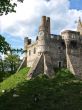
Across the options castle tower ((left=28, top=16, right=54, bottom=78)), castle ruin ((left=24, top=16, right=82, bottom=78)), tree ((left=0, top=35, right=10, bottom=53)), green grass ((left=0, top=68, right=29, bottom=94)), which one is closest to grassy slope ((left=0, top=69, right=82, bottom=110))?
green grass ((left=0, top=68, right=29, bottom=94))

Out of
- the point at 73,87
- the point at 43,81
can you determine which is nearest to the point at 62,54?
the point at 43,81

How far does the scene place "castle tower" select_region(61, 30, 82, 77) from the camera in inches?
2781

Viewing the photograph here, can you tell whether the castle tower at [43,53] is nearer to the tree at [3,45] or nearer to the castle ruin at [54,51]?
the castle ruin at [54,51]

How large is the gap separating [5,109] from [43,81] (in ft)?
65.8

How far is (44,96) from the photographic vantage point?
156ft

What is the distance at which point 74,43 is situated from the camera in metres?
72.2

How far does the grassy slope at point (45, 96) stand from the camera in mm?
41719

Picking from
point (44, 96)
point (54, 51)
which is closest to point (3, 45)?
point (44, 96)

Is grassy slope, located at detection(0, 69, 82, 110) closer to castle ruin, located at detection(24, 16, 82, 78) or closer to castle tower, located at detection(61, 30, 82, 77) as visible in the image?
castle ruin, located at detection(24, 16, 82, 78)

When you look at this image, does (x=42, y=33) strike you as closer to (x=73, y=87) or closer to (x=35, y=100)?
(x=73, y=87)

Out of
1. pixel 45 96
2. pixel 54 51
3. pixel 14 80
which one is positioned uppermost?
pixel 54 51

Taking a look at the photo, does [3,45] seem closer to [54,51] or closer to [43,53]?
[43,53]

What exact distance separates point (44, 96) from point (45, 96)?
18 cm

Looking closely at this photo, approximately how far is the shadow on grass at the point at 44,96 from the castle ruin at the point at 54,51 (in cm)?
822
